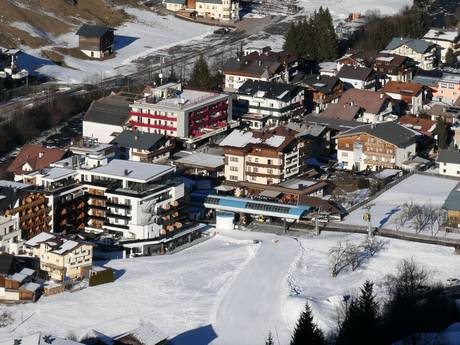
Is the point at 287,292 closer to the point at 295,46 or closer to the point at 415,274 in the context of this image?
the point at 415,274

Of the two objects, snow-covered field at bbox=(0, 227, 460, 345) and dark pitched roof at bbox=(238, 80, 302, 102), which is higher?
dark pitched roof at bbox=(238, 80, 302, 102)

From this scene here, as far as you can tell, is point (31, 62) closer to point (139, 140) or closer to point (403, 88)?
Result: point (139, 140)

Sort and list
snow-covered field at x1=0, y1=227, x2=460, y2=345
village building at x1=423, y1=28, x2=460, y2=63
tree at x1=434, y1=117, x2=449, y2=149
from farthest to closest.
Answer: village building at x1=423, y1=28, x2=460, y2=63
tree at x1=434, y1=117, x2=449, y2=149
snow-covered field at x1=0, y1=227, x2=460, y2=345

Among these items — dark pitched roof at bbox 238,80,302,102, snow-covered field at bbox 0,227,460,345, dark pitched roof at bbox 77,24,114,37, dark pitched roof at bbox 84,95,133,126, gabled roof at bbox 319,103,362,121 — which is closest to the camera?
snow-covered field at bbox 0,227,460,345

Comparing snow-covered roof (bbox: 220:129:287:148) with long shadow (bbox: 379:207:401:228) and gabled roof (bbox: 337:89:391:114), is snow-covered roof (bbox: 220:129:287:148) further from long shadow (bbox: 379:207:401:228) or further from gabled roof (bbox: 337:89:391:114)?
gabled roof (bbox: 337:89:391:114)

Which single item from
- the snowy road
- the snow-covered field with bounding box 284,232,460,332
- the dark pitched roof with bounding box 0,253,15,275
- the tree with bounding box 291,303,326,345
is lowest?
the snowy road

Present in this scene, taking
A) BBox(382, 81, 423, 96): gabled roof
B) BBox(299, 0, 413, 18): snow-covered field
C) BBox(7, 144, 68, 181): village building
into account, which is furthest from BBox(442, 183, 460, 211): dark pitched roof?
BBox(299, 0, 413, 18): snow-covered field

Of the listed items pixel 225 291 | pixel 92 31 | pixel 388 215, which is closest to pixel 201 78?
pixel 92 31
